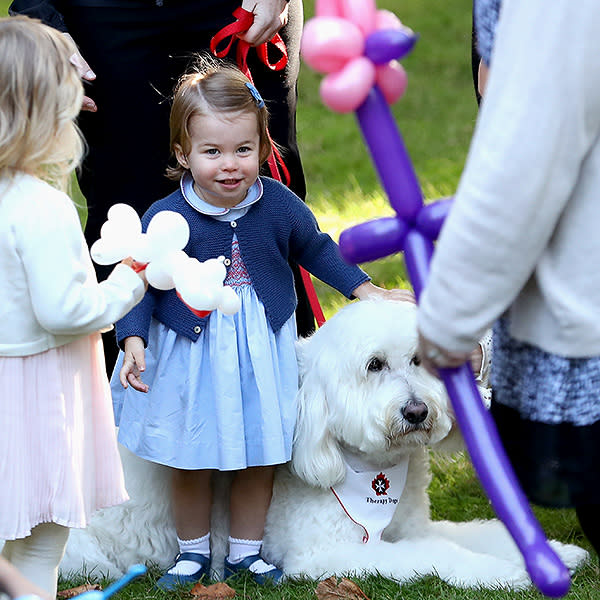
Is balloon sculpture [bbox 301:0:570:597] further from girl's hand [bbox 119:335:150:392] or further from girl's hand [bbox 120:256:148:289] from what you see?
girl's hand [bbox 119:335:150:392]

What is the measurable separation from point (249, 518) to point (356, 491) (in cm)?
33

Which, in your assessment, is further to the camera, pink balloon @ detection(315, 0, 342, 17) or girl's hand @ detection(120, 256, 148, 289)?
girl's hand @ detection(120, 256, 148, 289)

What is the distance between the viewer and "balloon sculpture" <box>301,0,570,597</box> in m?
1.83

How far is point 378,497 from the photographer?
124 inches

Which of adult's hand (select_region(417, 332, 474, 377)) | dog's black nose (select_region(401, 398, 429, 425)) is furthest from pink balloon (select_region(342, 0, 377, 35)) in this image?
dog's black nose (select_region(401, 398, 429, 425))

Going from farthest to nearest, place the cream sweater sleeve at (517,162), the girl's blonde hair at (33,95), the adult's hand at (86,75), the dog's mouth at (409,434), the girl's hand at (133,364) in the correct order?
the adult's hand at (86,75)
the dog's mouth at (409,434)
the girl's hand at (133,364)
the girl's blonde hair at (33,95)
the cream sweater sleeve at (517,162)

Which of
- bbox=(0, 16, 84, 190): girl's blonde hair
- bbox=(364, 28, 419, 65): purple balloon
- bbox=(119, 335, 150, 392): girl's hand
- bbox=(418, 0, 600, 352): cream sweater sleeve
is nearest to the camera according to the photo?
bbox=(418, 0, 600, 352): cream sweater sleeve

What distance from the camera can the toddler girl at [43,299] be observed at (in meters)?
2.38

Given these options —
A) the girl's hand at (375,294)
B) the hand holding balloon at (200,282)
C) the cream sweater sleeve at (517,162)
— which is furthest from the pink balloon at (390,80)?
the girl's hand at (375,294)

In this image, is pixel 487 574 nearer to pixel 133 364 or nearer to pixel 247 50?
pixel 133 364

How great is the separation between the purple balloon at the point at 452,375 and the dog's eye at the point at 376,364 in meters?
1.03

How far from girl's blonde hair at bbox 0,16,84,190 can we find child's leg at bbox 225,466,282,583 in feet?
3.85

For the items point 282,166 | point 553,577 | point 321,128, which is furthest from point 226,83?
point 321,128

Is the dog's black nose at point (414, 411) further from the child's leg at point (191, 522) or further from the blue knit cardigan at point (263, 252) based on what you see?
the child's leg at point (191, 522)
